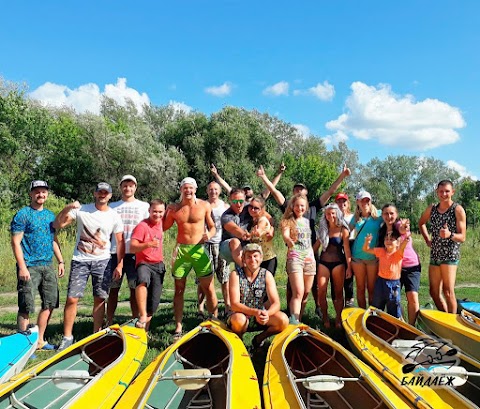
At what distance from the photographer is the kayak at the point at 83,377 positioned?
11.6ft

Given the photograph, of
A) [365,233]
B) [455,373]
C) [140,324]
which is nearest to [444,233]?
[365,233]

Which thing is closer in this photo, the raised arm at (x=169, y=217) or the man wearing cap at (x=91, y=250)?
the man wearing cap at (x=91, y=250)

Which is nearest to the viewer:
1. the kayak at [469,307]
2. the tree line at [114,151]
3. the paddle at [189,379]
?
the paddle at [189,379]

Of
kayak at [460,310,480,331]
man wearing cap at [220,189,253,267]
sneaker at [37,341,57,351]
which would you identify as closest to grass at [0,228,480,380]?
sneaker at [37,341,57,351]

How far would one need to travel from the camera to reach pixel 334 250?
19.2 ft

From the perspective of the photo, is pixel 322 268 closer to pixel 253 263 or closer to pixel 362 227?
pixel 362 227

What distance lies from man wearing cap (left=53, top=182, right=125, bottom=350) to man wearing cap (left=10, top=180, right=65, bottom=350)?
0.68 ft

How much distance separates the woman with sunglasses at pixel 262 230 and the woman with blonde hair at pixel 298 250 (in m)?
0.23

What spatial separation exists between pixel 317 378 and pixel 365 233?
8.71 feet

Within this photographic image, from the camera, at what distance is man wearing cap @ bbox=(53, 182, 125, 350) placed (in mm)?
5164

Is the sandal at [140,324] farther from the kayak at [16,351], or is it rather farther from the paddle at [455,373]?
the paddle at [455,373]

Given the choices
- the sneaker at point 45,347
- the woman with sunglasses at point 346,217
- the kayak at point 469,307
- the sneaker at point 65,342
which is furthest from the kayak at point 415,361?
the sneaker at point 45,347

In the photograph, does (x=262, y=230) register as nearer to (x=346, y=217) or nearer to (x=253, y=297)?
(x=253, y=297)

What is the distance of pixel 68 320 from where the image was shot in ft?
17.1
